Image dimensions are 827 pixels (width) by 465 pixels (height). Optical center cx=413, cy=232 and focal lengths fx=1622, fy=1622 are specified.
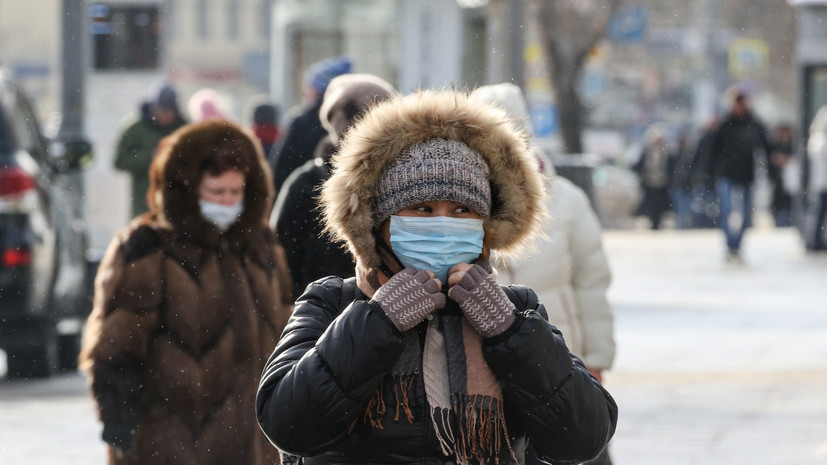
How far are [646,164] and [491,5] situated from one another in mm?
14870

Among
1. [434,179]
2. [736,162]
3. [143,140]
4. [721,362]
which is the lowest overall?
[721,362]

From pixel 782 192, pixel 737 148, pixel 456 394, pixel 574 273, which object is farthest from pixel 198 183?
pixel 782 192

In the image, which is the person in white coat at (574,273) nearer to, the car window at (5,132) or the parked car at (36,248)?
the parked car at (36,248)

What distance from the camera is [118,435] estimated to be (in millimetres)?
4891

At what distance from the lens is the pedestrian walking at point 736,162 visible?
18500mm

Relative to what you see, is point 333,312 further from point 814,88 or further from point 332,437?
point 814,88

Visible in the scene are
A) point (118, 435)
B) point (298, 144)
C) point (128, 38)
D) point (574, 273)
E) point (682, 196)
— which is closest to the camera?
point (118, 435)

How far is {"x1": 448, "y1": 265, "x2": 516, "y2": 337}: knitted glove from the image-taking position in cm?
303

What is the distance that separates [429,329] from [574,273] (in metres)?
2.55

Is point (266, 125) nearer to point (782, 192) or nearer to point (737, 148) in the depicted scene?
point (737, 148)

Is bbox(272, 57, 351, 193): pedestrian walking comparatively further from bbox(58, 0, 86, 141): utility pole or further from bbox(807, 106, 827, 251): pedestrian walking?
bbox(807, 106, 827, 251): pedestrian walking

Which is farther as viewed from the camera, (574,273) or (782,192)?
(782,192)

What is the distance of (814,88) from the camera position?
20.2 metres

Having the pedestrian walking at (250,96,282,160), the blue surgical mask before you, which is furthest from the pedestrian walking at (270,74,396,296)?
the pedestrian walking at (250,96,282,160)
